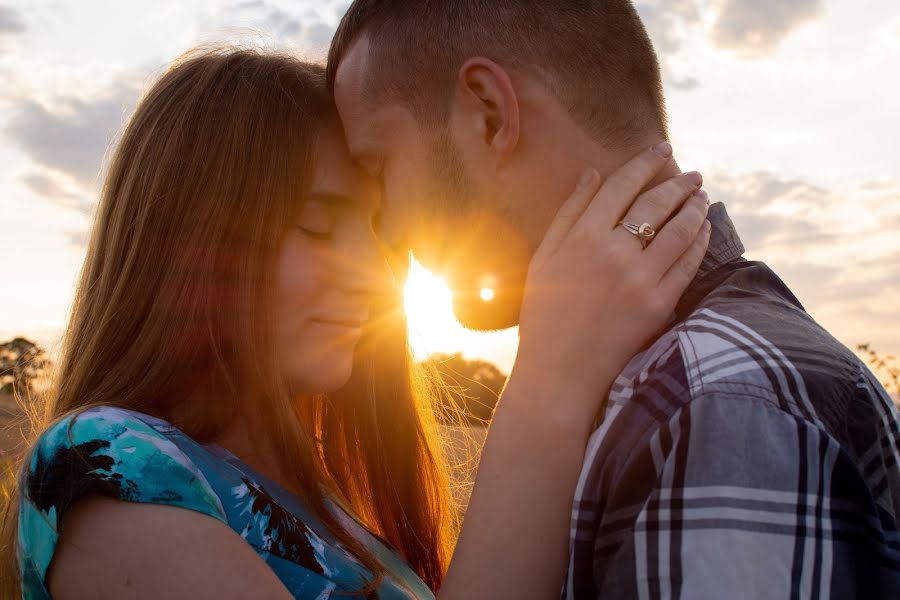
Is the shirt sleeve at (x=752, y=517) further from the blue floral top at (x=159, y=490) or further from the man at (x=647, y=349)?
the blue floral top at (x=159, y=490)

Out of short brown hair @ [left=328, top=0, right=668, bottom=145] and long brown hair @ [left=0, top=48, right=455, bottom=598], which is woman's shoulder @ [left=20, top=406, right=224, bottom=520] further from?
short brown hair @ [left=328, top=0, right=668, bottom=145]

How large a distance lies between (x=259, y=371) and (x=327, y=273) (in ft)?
1.34

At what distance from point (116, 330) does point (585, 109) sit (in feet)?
5.12

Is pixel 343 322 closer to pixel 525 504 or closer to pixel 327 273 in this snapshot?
pixel 327 273

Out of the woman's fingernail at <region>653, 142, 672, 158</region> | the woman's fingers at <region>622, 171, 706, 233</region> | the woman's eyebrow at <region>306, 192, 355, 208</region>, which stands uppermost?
the woman's fingernail at <region>653, 142, 672, 158</region>

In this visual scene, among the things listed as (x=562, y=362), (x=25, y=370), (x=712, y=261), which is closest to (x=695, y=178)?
(x=712, y=261)

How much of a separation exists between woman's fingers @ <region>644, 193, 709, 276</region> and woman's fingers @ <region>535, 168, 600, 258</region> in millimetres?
224

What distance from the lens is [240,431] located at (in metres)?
2.50

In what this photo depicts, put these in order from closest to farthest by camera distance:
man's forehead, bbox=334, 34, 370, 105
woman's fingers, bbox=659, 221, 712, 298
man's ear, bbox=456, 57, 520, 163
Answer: woman's fingers, bbox=659, 221, 712, 298, man's ear, bbox=456, 57, 520, 163, man's forehead, bbox=334, 34, 370, 105

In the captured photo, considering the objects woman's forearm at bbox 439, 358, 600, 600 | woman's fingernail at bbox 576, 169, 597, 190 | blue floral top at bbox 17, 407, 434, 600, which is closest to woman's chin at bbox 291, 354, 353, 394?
blue floral top at bbox 17, 407, 434, 600

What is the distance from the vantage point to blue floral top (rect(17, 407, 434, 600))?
5.32 ft

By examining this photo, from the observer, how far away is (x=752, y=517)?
3.70 feet

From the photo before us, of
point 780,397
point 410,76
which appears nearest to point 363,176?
point 410,76

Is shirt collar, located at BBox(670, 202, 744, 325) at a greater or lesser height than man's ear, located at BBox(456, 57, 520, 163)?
lesser
